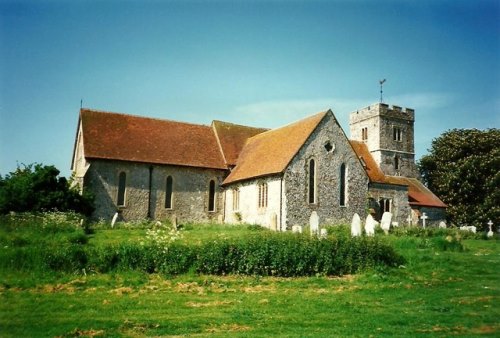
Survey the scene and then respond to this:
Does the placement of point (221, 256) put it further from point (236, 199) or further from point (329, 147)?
point (236, 199)

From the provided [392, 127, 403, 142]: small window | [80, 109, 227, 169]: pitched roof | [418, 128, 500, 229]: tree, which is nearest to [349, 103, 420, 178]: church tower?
[392, 127, 403, 142]: small window

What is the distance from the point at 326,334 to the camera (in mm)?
8875

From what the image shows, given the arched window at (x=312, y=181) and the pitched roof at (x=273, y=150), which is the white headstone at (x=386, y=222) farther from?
the pitched roof at (x=273, y=150)

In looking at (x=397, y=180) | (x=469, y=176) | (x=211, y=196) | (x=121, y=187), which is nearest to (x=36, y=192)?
(x=121, y=187)

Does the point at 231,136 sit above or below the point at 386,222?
above

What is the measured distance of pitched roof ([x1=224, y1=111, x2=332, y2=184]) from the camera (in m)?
30.5

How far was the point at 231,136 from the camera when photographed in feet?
131

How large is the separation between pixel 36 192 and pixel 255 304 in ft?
65.8

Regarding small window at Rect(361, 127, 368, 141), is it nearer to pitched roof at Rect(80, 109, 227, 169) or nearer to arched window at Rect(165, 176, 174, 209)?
pitched roof at Rect(80, 109, 227, 169)

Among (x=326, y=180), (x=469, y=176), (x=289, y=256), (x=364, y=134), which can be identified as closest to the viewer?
(x=289, y=256)

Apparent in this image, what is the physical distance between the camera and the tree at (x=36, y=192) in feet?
87.5

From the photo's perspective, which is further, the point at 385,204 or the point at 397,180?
the point at 397,180

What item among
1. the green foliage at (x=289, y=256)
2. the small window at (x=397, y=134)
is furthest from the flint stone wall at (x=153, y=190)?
the small window at (x=397, y=134)

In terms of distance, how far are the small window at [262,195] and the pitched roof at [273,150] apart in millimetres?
892
